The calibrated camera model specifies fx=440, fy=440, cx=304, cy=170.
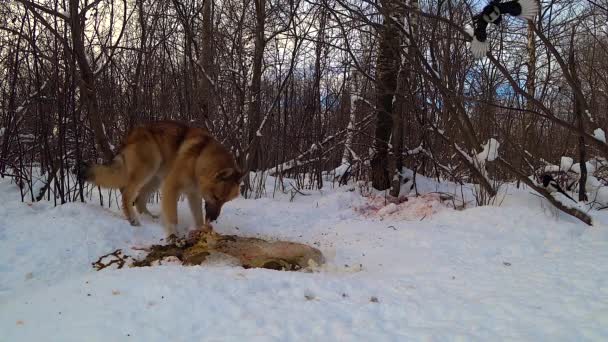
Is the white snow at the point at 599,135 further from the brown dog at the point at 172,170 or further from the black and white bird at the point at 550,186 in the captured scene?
the brown dog at the point at 172,170

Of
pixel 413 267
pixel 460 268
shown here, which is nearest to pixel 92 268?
pixel 413 267

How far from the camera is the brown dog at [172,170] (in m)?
5.52

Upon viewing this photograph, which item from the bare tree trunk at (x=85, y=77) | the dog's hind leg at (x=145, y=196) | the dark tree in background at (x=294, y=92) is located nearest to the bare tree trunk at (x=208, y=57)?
the dark tree in background at (x=294, y=92)

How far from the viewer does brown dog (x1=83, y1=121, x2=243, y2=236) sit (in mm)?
5520

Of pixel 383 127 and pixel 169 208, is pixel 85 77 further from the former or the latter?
pixel 383 127

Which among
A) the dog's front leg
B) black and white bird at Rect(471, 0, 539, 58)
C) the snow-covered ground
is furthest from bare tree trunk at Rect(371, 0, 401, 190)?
the dog's front leg

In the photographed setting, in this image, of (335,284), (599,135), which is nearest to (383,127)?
(599,135)

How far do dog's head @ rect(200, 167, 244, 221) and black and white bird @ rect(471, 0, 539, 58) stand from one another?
3.39 meters

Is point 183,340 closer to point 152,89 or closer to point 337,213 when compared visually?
point 337,213

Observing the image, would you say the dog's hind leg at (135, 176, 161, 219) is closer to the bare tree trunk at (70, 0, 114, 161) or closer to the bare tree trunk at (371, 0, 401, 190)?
the bare tree trunk at (70, 0, 114, 161)

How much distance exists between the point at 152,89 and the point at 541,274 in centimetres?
779

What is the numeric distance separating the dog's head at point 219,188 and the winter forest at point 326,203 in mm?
762

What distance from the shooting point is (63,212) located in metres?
5.43

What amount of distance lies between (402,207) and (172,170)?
385 centimetres
